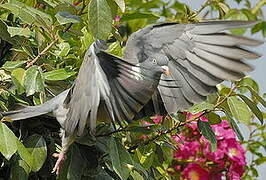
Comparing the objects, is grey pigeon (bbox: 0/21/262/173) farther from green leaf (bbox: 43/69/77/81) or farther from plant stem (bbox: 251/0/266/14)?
plant stem (bbox: 251/0/266/14)

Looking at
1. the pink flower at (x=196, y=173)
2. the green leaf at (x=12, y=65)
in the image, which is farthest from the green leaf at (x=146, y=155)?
the pink flower at (x=196, y=173)

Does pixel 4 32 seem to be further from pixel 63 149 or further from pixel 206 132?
pixel 206 132

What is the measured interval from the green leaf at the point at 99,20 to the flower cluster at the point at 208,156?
835 millimetres

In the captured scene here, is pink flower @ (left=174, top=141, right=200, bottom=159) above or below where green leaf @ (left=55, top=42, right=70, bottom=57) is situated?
below

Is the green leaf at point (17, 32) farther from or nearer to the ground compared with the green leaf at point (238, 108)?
farther from the ground

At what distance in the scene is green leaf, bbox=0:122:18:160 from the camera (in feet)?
3.81

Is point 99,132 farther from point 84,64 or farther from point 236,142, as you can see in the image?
point 236,142

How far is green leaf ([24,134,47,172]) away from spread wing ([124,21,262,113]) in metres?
0.25

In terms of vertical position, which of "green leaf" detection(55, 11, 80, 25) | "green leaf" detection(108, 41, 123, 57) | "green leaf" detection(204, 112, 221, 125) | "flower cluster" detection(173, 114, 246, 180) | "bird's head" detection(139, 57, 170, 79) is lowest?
"flower cluster" detection(173, 114, 246, 180)

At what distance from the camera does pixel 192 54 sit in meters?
1.36

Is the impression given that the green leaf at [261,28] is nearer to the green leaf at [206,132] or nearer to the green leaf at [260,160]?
the green leaf at [260,160]

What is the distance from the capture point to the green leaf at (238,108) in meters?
1.41

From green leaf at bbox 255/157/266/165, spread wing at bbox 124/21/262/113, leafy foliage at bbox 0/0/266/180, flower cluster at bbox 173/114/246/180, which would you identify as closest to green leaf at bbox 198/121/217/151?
leafy foliage at bbox 0/0/266/180

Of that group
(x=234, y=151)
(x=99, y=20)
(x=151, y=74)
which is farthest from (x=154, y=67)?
(x=234, y=151)
